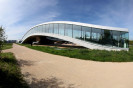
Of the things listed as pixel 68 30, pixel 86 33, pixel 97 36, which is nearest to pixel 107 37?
pixel 97 36

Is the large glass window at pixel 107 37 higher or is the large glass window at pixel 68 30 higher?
the large glass window at pixel 68 30

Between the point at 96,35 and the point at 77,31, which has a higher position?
the point at 77,31

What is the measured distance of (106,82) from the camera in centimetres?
423

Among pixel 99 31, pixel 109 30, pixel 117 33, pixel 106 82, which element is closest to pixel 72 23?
pixel 99 31

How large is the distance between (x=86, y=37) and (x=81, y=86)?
56.7 feet

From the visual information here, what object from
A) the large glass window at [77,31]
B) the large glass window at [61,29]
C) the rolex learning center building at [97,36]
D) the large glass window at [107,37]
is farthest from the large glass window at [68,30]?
the large glass window at [107,37]

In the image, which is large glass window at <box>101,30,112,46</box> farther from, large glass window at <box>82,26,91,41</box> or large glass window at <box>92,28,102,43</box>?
large glass window at <box>82,26,91,41</box>

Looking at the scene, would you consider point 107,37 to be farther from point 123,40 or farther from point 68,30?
point 68,30

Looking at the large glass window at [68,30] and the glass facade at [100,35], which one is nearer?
the glass facade at [100,35]

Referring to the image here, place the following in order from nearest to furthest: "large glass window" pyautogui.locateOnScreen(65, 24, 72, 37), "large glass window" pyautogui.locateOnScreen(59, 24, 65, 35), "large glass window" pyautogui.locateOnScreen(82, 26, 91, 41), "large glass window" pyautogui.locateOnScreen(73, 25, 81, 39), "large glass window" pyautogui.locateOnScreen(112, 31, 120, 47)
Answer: "large glass window" pyautogui.locateOnScreen(112, 31, 120, 47), "large glass window" pyautogui.locateOnScreen(82, 26, 91, 41), "large glass window" pyautogui.locateOnScreen(73, 25, 81, 39), "large glass window" pyautogui.locateOnScreen(65, 24, 72, 37), "large glass window" pyautogui.locateOnScreen(59, 24, 65, 35)

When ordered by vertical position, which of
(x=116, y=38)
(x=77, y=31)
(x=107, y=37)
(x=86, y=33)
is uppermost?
(x=77, y=31)

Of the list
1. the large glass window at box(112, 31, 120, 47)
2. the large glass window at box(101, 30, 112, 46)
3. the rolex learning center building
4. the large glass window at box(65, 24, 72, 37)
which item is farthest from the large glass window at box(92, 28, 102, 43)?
the large glass window at box(65, 24, 72, 37)

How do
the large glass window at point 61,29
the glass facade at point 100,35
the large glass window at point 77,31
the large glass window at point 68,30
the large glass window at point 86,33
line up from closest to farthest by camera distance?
the glass facade at point 100,35 < the large glass window at point 86,33 < the large glass window at point 77,31 < the large glass window at point 68,30 < the large glass window at point 61,29

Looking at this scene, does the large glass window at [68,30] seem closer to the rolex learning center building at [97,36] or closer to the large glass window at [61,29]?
the rolex learning center building at [97,36]
